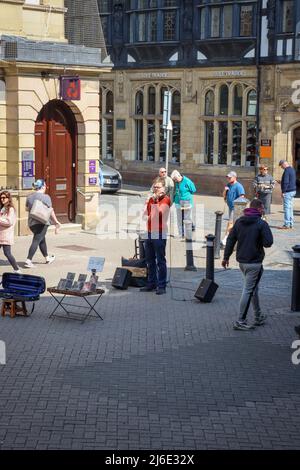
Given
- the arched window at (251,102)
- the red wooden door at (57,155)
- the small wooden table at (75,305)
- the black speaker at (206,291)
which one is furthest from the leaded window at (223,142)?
the small wooden table at (75,305)

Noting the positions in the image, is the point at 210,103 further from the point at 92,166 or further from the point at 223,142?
the point at 92,166

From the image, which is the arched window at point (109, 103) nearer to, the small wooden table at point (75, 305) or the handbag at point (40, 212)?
the handbag at point (40, 212)

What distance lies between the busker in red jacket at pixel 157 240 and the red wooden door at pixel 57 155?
6.40 meters

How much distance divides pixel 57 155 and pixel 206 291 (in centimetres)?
814

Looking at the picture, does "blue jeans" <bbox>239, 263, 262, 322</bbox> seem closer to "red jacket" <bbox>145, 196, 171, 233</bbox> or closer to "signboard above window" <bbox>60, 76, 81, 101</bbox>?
"red jacket" <bbox>145, 196, 171, 233</bbox>

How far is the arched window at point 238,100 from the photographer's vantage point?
29.2 m

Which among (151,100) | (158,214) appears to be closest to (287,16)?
(151,100)

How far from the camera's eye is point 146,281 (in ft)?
47.6

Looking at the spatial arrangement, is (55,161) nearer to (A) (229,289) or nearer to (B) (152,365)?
(A) (229,289)

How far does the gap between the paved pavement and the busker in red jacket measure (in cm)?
29

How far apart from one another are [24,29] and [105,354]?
37.1ft

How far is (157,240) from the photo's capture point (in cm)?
1378

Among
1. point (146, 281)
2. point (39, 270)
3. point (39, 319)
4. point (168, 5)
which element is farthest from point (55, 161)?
point (168, 5)

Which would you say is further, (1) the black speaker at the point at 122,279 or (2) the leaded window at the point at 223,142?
(2) the leaded window at the point at 223,142
